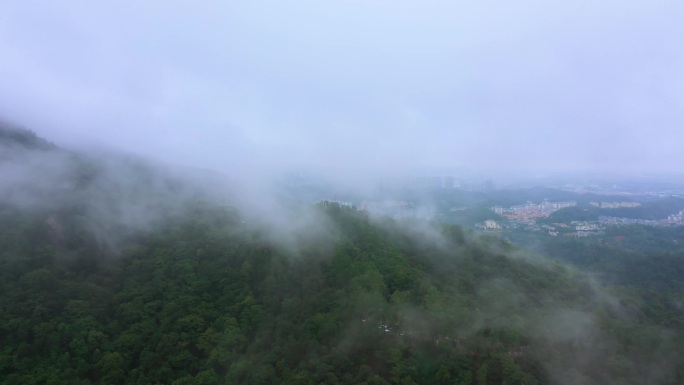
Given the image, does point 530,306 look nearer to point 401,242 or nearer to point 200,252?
point 401,242

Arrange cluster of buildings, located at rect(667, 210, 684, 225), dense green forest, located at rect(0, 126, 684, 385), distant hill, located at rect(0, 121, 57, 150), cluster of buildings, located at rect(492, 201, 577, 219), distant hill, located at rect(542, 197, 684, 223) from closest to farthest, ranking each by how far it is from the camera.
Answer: dense green forest, located at rect(0, 126, 684, 385) → distant hill, located at rect(0, 121, 57, 150) → cluster of buildings, located at rect(667, 210, 684, 225) → distant hill, located at rect(542, 197, 684, 223) → cluster of buildings, located at rect(492, 201, 577, 219)

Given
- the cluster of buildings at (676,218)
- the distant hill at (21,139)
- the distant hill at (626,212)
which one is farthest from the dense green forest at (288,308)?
the cluster of buildings at (676,218)

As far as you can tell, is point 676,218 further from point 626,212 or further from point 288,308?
point 288,308

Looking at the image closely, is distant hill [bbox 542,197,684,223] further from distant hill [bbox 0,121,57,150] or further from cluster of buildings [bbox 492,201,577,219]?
distant hill [bbox 0,121,57,150]

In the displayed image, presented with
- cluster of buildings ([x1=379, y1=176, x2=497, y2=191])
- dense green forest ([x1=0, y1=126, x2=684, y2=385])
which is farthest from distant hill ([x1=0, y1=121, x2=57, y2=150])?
cluster of buildings ([x1=379, y1=176, x2=497, y2=191])

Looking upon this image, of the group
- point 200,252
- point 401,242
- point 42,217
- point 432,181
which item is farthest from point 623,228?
point 42,217
